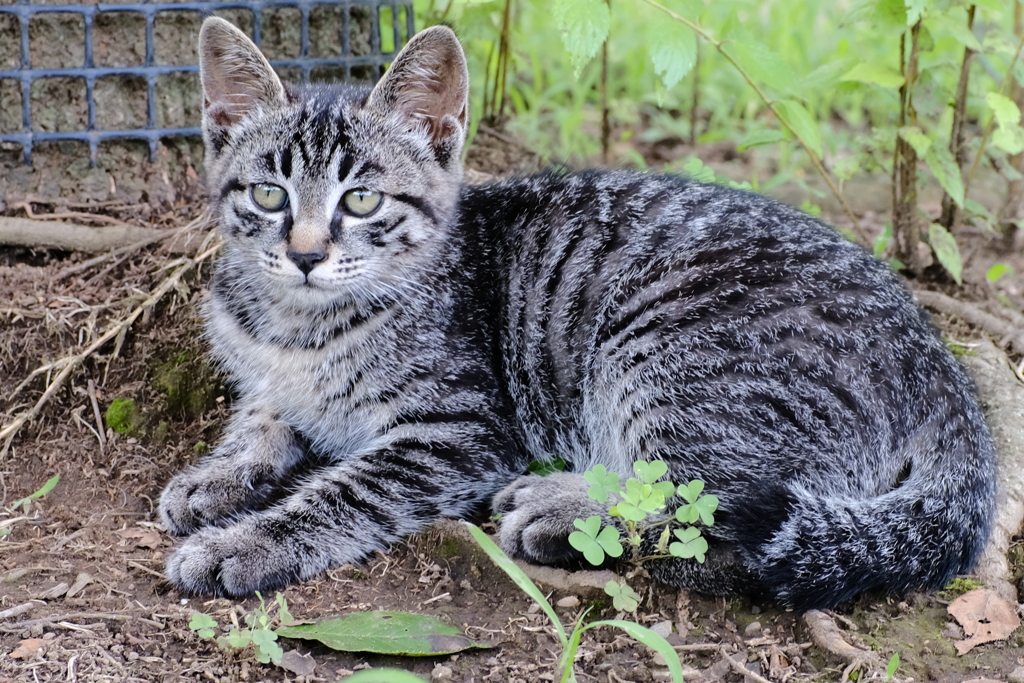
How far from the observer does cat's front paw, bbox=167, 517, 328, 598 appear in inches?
111

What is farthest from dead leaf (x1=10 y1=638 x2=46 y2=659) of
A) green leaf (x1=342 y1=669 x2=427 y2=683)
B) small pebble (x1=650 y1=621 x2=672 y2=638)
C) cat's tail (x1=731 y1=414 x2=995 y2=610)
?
cat's tail (x1=731 y1=414 x2=995 y2=610)

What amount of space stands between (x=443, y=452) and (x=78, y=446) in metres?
1.47

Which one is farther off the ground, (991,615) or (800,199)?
(800,199)

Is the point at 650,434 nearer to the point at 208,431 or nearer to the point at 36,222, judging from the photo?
the point at 208,431

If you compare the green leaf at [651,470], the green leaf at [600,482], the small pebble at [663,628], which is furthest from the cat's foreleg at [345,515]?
the small pebble at [663,628]

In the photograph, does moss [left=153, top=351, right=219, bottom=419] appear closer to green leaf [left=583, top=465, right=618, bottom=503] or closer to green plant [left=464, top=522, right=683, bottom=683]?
green leaf [left=583, top=465, right=618, bottom=503]

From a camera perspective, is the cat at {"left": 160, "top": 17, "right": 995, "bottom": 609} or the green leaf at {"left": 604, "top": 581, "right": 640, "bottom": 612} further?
the cat at {"left": 160, "top": 17, "right": 995, "bottom": 609}

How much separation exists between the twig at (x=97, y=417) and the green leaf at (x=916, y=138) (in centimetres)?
355

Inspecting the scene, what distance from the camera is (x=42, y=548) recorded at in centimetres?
300

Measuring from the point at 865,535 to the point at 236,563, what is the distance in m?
→ 1.90

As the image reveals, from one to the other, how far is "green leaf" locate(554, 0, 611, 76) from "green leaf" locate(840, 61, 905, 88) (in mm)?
1313

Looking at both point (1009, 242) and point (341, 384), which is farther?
point (1009, 242)

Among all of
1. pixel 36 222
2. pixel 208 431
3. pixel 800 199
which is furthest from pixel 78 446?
pixel 800 199

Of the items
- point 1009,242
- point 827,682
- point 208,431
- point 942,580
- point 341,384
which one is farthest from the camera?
point 1009,242
